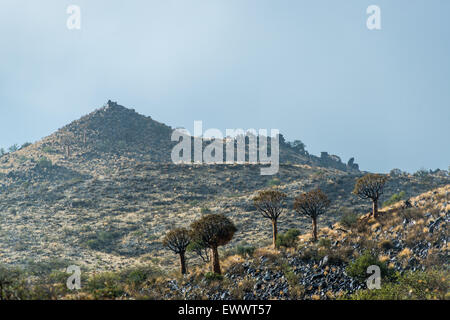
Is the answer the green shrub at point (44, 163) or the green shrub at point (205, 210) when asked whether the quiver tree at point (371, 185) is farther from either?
the green shrub at point (44, 163)

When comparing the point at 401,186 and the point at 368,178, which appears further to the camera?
the point at 401,186

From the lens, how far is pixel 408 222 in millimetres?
22672

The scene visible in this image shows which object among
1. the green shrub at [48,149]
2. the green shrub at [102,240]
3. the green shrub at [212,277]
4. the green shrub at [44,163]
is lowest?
the green shrub at [102,240]

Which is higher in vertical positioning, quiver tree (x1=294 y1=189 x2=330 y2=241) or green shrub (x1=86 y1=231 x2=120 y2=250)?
quiver tree (x1=294 y1=189 x2=330 y2=241)

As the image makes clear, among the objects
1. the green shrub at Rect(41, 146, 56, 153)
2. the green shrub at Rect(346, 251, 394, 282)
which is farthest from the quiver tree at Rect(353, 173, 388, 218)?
the green shrub at Rect(41, 146, 56, 153)

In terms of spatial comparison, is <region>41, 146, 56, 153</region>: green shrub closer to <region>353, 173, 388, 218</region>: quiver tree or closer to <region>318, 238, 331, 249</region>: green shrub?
<region>353, 173, 388, 218</region>: quiver tree

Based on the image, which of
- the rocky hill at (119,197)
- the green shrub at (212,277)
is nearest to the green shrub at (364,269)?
the green shrub at (212,277)

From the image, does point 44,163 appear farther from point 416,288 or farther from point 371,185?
point 416,288

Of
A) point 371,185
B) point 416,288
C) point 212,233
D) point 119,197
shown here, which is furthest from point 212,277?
point 119,197

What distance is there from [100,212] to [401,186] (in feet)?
182

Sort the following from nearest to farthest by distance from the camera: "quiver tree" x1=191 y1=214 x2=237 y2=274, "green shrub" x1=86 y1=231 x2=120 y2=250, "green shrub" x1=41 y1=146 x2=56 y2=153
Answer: "quiver tree" x1=191 y1=214 x2=237 y2=274 < "green shrub" x1=86 y1=231 x2=120 y2=250 < "green shrub" x1=41 y1=146 x2=56 y2=153
